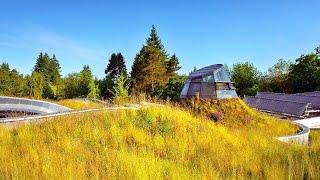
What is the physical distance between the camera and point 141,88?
212 feet

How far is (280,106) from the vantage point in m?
30.9

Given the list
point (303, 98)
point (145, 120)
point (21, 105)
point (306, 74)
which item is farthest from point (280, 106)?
point (145, 120)

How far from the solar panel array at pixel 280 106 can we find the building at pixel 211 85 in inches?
436

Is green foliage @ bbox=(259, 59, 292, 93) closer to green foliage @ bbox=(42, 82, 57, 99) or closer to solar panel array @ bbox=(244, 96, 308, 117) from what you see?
solar panel array @ bbox=(244, 96, 308, 117)

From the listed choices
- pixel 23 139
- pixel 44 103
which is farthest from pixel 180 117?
pixel 44 103

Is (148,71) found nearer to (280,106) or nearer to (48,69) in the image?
(280,106)

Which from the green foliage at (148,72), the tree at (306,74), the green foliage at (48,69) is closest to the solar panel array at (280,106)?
the tree at (306,74)

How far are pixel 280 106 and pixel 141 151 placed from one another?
24.3m

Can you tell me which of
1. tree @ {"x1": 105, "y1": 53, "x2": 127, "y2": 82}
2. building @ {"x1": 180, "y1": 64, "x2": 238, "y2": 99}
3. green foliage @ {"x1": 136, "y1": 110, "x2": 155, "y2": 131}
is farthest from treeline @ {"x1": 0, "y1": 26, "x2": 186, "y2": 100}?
green foliage @ {"x1": 136, "y1": 110, "x2": 155, "y2": 131}

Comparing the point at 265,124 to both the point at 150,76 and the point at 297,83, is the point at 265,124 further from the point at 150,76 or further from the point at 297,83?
the point at 150,76

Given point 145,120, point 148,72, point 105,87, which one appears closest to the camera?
point 145,120

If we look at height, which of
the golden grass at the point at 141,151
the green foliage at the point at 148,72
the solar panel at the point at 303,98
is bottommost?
the golden grass at the point at 141,151

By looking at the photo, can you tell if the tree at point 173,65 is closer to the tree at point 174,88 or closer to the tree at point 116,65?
the tree at point 116,65

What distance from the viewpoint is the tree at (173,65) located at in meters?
81.6
